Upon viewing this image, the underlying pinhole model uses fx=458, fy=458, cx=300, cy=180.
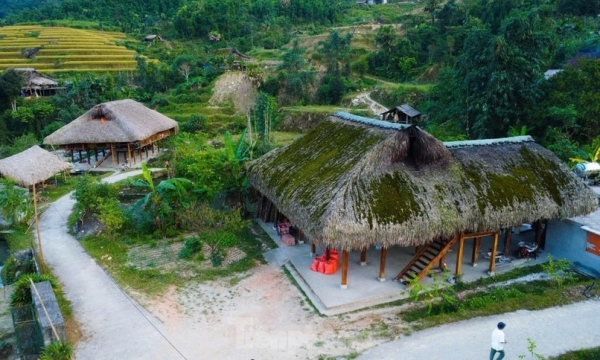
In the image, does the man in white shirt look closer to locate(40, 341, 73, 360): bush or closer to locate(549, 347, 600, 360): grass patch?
locate(549, 347, 600, 360): grass patch

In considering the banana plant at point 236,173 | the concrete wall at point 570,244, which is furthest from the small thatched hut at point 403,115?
the concrete wall at point 570,244

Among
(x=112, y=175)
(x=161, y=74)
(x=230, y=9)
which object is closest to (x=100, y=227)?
(x=112, y=175)

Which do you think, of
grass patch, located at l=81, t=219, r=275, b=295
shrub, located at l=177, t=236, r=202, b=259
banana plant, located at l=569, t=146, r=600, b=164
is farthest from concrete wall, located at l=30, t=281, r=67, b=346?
banana plant, located at l=569, t=146, r=600, b=164

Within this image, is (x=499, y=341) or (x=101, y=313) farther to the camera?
(x=101, y=313)

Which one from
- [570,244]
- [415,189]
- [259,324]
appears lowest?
[259,324]

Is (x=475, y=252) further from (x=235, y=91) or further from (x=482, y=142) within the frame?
(x=235, y=91)

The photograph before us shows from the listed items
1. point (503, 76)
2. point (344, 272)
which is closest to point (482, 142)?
point (344, 272)
